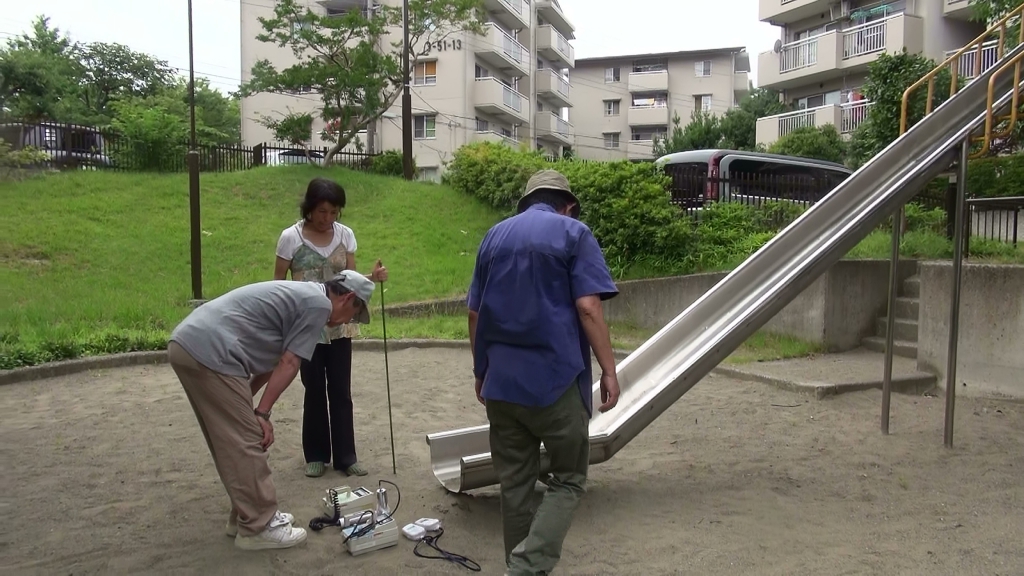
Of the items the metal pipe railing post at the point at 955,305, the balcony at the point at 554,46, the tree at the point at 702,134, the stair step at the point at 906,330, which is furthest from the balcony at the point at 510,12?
the metal pipe railing post at the point at 955,305

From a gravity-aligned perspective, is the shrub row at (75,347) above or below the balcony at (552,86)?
below

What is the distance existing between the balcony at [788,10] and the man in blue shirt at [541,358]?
1012 inches

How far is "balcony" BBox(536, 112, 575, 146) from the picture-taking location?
37.6 m

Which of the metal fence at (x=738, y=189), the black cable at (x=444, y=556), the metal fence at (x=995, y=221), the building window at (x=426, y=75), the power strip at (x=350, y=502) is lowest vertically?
the black cable at (x=444, y=556)

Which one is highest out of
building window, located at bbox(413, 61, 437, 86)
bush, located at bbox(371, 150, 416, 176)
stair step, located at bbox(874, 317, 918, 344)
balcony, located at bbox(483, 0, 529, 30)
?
balcony, located at bbox(483, 0, 529, 30)

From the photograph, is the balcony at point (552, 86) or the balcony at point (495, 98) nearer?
the balcony at point (495, 98)

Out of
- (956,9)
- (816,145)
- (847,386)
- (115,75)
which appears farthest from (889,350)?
(115,75)

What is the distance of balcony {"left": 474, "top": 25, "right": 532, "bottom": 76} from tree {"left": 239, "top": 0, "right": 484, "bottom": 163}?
8.51 metres

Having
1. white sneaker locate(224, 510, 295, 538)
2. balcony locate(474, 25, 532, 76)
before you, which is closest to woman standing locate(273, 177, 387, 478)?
white sneaker locate(224, 510, 295, 538)

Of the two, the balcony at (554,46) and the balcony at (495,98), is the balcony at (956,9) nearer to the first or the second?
Answer: the balcony at (495,98)

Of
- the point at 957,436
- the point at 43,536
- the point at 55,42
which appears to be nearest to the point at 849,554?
the point at 957,436

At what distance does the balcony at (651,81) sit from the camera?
43.2m

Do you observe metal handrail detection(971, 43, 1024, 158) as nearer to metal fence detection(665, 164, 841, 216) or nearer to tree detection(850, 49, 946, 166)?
metal fence detection(665, 164, 841, 216)

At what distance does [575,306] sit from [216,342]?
1511mm
